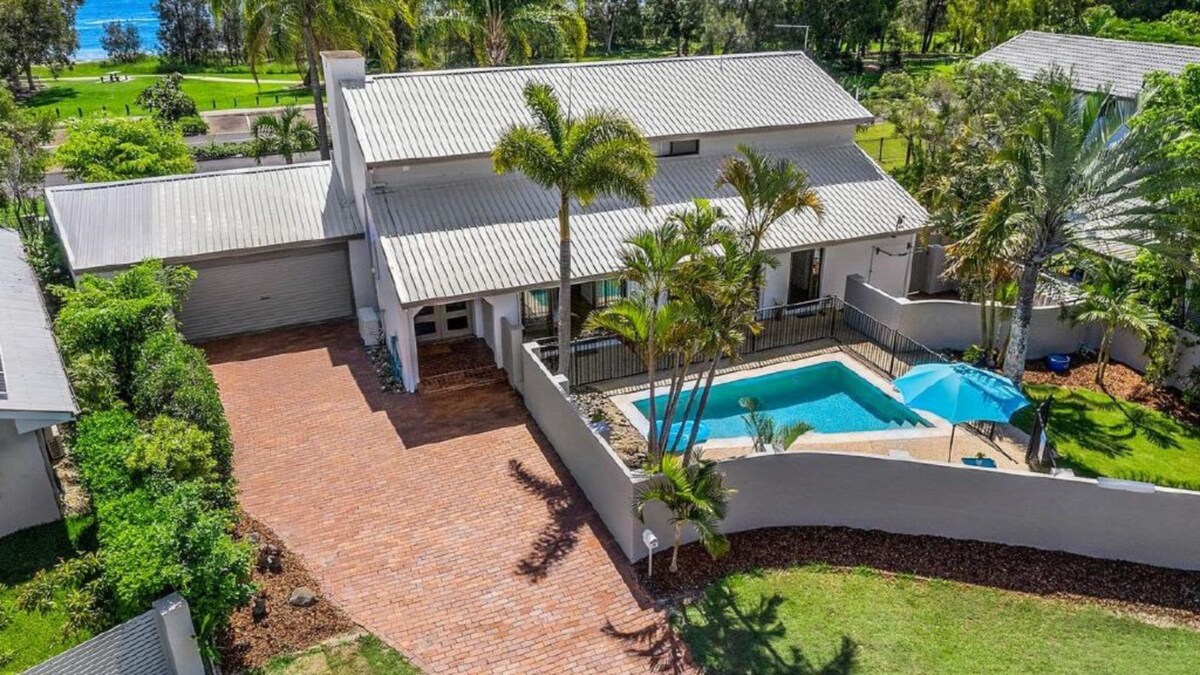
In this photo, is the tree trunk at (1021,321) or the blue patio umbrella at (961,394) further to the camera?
the tree trunk at (1021,321)

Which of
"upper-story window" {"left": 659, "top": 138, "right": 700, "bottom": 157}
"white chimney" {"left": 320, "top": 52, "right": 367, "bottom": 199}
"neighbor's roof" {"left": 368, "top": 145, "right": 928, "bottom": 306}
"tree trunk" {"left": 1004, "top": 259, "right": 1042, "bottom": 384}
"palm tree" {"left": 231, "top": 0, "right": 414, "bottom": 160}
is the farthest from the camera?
"palm tree" {"left": 231, "top": 0, "right": 414, "bottom": 160}

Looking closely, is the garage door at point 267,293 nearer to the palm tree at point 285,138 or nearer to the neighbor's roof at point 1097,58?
the palm tree at point 285,138

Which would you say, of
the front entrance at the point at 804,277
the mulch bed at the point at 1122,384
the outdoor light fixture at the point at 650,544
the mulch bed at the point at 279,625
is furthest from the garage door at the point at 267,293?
the mulch bed at the point at 1122,384

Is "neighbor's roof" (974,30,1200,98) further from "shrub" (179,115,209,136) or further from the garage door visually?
"shrub" (179,115,209,136)

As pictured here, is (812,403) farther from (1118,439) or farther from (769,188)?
(769,188)

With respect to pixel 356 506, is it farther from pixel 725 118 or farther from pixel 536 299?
pixel 725 118

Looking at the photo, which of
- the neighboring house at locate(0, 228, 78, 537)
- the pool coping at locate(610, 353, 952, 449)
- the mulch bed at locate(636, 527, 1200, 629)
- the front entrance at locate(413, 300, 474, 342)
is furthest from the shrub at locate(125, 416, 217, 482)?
the front entrance at locate(413, 300, 474, 342)
